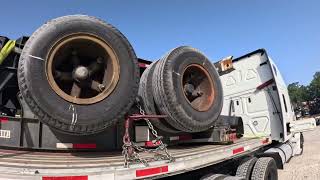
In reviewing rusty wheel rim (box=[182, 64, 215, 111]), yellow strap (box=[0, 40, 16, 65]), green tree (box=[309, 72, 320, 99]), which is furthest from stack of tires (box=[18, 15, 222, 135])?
green tree (box=[309, 72, 320, 99])

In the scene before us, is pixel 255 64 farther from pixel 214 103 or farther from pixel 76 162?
pixel 76 162

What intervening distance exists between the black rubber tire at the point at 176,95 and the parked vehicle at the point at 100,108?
13 mm

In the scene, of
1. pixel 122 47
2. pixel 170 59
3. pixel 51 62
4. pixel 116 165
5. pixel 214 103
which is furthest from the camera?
pixel 214 103

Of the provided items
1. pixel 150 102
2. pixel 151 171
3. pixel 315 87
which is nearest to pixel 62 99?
pixel 151 171

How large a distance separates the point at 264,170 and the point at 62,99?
3.64 m

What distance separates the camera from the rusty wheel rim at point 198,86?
4660 millimetres

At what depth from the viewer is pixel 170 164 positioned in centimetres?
324

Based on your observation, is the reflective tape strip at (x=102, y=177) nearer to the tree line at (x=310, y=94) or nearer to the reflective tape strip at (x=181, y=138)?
the reflective tape strip at (x=181, y=138)

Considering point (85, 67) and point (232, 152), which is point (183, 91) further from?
point (85, 67)

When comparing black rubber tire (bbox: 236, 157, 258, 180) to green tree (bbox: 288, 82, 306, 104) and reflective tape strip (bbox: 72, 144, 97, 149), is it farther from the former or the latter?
green tree (bbox: 288, 82, 306, 104)

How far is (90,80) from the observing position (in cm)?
353

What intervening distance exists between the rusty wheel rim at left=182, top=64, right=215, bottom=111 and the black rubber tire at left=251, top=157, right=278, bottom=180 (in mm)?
1483

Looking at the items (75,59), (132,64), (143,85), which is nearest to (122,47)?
(132,64)

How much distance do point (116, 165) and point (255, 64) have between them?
586 centimetres
